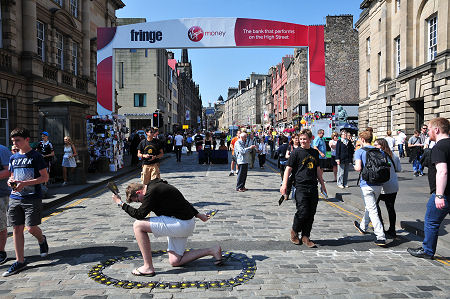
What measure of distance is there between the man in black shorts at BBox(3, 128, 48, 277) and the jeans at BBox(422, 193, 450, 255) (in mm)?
4892

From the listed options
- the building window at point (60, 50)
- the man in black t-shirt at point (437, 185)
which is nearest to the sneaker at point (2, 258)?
the man in black t-shirt at point (437, 185)

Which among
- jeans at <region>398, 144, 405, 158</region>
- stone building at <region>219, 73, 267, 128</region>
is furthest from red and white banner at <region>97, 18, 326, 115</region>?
stone building at <region>219, 73, 267, 128</region>

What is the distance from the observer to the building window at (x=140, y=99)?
47.8 metres

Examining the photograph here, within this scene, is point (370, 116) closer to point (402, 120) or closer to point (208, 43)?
point (402, 120)

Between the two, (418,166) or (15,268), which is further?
(418,166)

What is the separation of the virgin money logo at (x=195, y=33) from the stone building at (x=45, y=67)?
576 centimetres

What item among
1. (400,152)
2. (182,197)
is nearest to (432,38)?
(400,152)

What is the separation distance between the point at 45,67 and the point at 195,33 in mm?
7764

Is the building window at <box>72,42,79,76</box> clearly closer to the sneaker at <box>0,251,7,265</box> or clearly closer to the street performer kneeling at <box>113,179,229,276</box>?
the sneaker at <box>0,251,7,265</box>

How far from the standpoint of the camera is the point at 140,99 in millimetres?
48094

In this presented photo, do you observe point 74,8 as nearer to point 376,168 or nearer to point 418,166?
point 418,166

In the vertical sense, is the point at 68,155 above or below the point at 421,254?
above

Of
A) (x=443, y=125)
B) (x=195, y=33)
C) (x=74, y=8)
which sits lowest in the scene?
(x=443, y=125)

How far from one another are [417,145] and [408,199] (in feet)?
22.5
